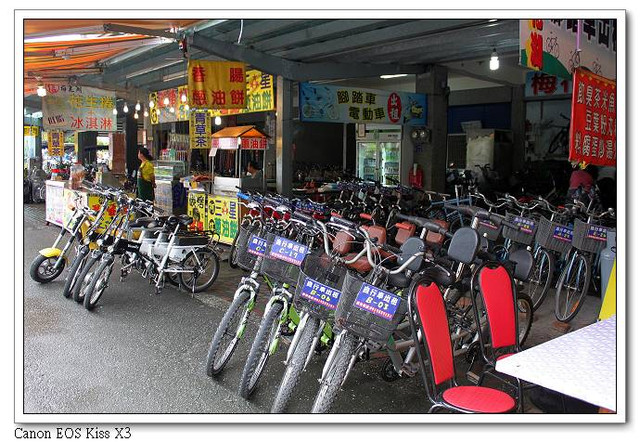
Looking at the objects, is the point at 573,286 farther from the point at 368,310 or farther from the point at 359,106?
the point at 359,106

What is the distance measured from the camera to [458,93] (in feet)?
53.6

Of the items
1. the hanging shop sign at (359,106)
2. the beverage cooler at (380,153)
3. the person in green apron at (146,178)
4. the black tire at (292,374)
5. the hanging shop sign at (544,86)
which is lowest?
the black tire at (292,374)

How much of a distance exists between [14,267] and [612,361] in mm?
3251

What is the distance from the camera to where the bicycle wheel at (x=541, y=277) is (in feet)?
21.4

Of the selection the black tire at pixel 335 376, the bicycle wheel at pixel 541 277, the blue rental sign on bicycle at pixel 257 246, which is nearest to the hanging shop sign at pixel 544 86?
the bicycle wheel at pixel 541 277

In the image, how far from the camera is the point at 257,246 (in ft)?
14.8

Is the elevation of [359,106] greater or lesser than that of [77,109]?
lesser

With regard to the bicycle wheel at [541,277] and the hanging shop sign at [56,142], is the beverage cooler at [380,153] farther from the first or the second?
the hanging shop sign at [56,142]

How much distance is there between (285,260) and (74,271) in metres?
4.12

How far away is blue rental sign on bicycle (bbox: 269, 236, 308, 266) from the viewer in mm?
4102

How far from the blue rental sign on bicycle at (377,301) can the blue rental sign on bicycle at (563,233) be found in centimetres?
382

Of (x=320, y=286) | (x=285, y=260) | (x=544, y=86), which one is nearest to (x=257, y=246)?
(x=285, y=260)
